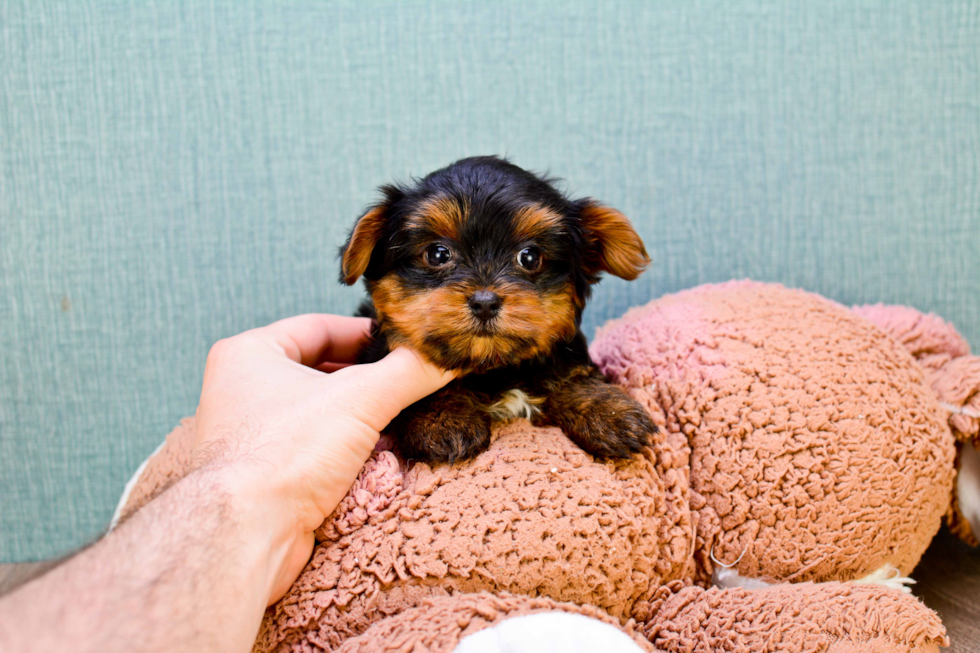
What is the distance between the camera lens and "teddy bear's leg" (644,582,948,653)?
1329 mm

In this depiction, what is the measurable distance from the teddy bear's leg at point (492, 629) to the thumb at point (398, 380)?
517mm

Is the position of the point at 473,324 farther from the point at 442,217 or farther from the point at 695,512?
the point at 695,512

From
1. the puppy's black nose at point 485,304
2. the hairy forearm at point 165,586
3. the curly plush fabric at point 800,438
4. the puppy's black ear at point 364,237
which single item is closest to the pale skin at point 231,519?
the hairy forearm at point 165,586

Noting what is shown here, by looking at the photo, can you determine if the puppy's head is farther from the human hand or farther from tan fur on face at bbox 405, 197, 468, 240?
the human hand

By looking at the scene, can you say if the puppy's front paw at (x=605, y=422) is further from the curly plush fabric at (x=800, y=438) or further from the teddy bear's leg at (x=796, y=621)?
the teddy bear's leg at (x=796, y=621)

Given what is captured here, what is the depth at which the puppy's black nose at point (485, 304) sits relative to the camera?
157 centimetres

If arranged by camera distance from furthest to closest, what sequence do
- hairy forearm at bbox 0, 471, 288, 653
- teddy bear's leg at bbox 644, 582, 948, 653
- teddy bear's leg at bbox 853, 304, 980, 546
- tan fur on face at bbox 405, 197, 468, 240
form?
1. teddy bear's leg at bbox 853, 304, 980, 546
2. tan fur on face at bbox 405, 197, 468, 240
3. teddy bear's leg at bbox 644, 582, 948, 653
4. hairy forearm at bbox 0, 471, 288, 653

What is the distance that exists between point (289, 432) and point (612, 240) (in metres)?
1.19

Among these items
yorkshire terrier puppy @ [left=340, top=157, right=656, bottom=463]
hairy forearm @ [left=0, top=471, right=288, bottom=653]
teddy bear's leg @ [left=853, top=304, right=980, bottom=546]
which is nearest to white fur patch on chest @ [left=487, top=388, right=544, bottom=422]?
yorkshire terrier puppy @ [left=340, top=157, right=656, bottom=463]

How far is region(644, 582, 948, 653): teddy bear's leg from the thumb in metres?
0.87

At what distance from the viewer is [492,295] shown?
5.20 feet

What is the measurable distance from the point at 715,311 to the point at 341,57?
1.97 meters

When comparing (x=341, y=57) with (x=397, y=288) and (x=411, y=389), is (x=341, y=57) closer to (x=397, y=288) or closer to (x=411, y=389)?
(x=397, y=288)

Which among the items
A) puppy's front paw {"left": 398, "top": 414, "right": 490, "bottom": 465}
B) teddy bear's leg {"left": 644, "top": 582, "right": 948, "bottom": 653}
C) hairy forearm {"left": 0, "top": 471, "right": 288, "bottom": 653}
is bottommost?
teddy bear's leg {"left": 644, "top": 582, "right": 948, "bottom": 653}
